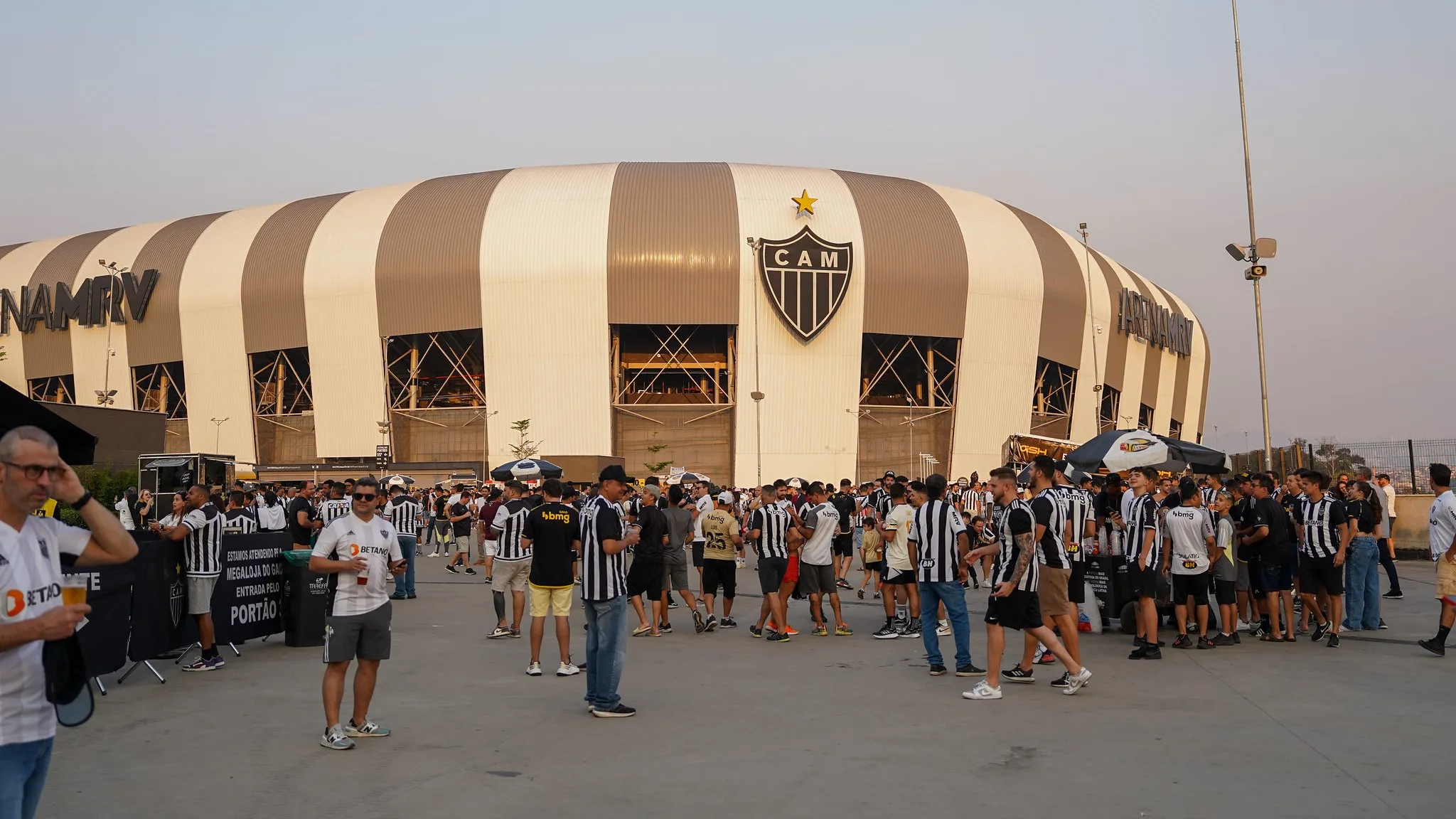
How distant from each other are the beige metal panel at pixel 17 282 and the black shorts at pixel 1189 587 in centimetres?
6547

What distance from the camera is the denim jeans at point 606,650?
26.7 ft

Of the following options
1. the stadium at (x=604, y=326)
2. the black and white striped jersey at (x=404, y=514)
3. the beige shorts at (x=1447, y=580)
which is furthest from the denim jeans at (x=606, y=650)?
the stadium at (x=604, y=326)

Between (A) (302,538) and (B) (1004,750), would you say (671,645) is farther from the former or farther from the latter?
(A) (302,538)

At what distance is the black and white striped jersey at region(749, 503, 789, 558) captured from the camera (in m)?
12.5

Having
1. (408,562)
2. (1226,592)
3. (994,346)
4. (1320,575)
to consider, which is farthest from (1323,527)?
(994,346)

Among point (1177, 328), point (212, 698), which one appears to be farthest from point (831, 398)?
point (212, 698)

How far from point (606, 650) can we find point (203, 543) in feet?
15.5

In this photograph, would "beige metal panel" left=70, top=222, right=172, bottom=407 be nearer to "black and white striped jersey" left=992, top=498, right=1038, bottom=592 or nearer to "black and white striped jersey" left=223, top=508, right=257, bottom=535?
"black and white striped jersey" left=223, top=508, right=257, bottom=535

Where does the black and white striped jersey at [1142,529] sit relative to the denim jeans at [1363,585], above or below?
above

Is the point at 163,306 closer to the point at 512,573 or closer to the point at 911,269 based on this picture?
the point at 911,269

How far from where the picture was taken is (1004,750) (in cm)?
686

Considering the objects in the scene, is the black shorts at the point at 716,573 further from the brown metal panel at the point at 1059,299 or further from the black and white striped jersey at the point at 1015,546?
the brown metal panel at the point at 1059,299

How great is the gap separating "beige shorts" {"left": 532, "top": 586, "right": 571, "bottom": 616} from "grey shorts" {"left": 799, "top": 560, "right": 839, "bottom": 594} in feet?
12.5

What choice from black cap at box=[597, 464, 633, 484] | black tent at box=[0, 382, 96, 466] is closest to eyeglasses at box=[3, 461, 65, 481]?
black tent at box=[0, 382, 96, 466]
